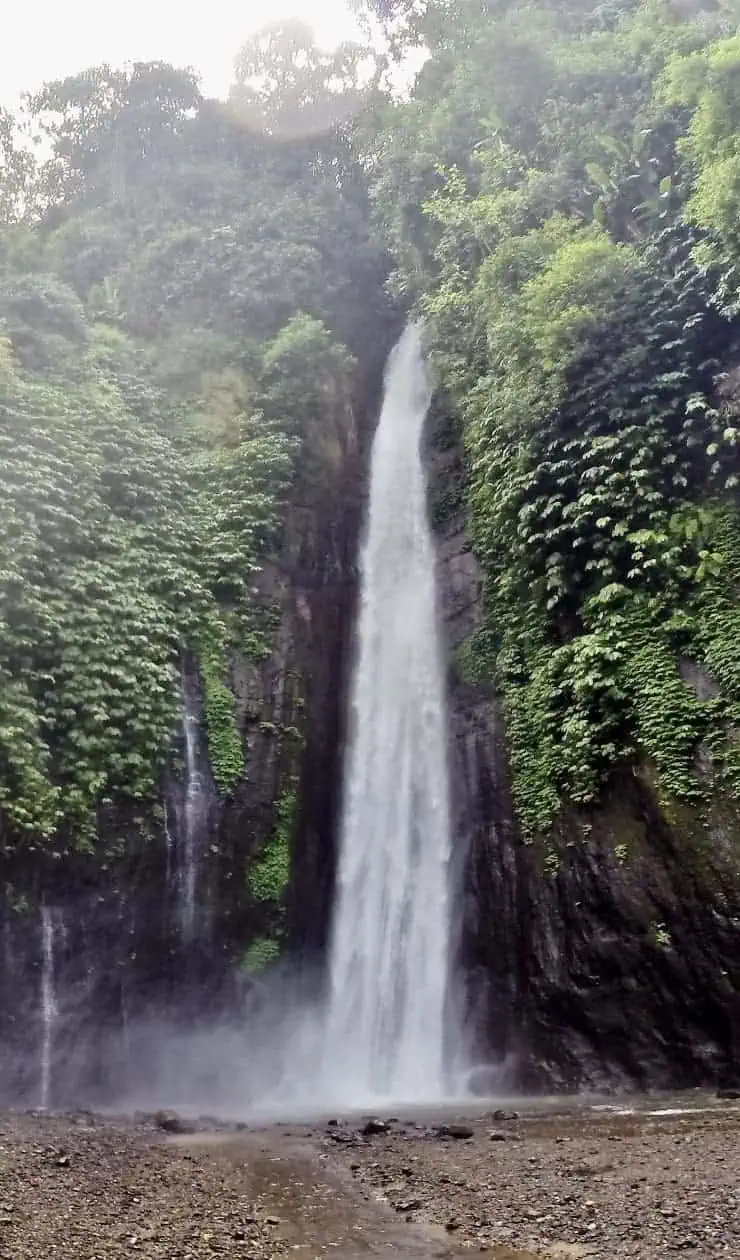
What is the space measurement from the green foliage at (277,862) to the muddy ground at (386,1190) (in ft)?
14.9

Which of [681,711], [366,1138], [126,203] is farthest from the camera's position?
[126,203]

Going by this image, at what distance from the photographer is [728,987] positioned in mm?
10406

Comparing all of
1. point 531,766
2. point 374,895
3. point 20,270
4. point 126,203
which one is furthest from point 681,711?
point 126,203

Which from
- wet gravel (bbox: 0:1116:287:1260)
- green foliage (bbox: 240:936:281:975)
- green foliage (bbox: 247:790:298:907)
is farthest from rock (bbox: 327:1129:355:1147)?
green foliage (bbox: 247:790:298:907)

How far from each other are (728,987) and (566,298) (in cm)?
1081

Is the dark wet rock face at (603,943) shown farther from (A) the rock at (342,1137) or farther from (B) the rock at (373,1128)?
(A) the rock at (342,1137)

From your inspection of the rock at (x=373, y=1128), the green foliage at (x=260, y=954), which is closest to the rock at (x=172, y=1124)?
the rock at (x=373, y=1128)

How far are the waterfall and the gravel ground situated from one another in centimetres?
417

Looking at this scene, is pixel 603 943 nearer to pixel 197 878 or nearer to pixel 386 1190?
pixel 386 1190

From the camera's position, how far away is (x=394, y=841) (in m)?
14.7

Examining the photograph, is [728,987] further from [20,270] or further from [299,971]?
[20,270]

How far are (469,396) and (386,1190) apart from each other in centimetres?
1447

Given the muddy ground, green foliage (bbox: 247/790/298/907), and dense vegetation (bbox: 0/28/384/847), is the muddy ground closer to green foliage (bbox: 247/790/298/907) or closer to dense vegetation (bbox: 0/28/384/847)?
green foliage (bbox: 247/790/298/907)

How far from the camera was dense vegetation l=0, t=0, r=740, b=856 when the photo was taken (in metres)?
12.5
